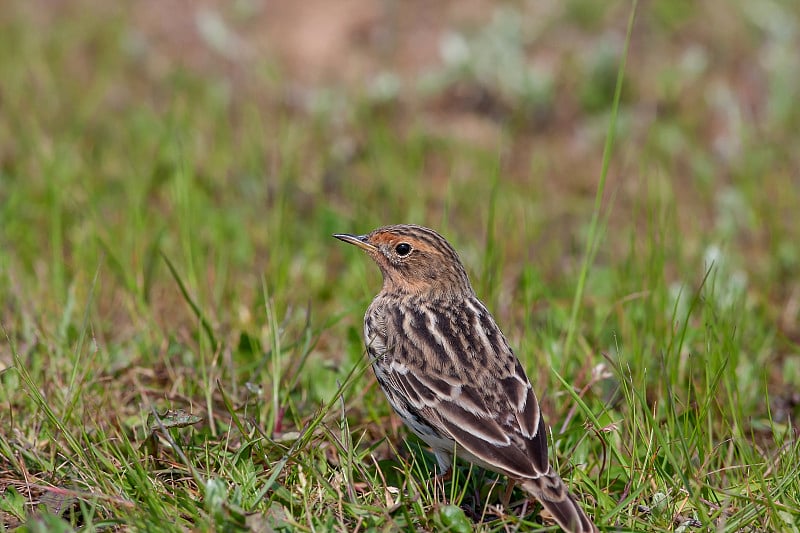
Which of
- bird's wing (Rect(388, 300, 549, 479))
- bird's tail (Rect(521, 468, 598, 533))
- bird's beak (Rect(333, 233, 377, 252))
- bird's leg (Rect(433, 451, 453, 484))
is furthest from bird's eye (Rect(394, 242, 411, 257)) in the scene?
bird's tail (Rect(521, 468, 598, 533))

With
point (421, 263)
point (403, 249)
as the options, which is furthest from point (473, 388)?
point (403, 249)

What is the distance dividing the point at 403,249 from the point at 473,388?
123 cm

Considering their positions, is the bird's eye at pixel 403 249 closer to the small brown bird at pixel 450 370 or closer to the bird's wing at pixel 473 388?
the small brown bird at pixel 450 370

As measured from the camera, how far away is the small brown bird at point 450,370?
4.43 metres

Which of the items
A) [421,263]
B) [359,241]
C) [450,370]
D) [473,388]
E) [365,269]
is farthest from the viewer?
[365,269]

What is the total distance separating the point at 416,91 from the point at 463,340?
5.39 metres

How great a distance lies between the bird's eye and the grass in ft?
1.73

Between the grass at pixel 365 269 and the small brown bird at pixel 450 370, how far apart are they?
268 mm

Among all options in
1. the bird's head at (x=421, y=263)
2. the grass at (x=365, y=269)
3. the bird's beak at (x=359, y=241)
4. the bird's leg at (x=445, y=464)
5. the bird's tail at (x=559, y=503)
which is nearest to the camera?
the bird's tail at (x=559, y=503)

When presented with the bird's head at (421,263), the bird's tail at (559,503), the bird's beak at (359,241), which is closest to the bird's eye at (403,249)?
the bird's head at (421,263)

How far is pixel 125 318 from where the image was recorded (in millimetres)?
6508

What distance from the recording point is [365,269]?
23.1 feet

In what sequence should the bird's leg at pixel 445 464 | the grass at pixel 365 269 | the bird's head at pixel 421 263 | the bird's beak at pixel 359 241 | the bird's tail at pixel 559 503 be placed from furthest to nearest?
the bird's beak at pixel 359 241, the bird's head at pixel 421 263, the bird's leg at pixel 445 464, the grass at pixel 365 269, the bird's tail at pixel 559 503

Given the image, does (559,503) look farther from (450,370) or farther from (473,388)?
(450,370)
